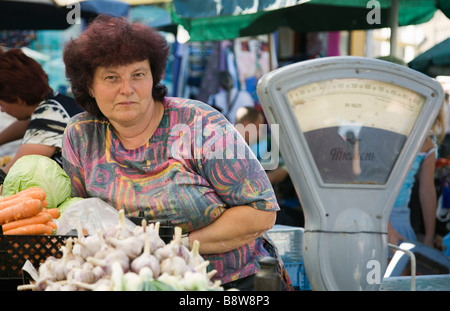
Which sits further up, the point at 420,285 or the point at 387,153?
the point at 387,153

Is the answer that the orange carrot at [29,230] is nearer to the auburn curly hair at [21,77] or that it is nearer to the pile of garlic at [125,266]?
the pile of garlic at [125,266]

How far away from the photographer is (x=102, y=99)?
2205mm

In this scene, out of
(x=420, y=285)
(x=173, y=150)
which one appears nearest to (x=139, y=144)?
(x=173, y=150)

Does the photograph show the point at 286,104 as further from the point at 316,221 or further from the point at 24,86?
the point at 24,86

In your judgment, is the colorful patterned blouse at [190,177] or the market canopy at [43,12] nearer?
the colorful patterned blouse at [190,177]

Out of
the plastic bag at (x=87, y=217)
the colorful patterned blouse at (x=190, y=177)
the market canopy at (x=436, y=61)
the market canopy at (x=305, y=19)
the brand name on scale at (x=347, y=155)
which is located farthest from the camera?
the market canopy at (x=305, y=19)

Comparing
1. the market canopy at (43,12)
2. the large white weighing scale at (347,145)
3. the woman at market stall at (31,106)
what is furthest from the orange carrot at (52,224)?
the market canopy at (43,12)

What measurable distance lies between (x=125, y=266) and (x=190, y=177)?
72cm

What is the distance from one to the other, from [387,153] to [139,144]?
938 mm

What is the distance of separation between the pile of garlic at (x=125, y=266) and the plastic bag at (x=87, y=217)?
39 cm

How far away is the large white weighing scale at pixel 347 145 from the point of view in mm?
1790

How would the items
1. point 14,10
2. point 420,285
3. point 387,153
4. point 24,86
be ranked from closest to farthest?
point 387,153 → point 420,285 → point 24,86 → point 14,10

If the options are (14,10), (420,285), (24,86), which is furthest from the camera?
(14,10)

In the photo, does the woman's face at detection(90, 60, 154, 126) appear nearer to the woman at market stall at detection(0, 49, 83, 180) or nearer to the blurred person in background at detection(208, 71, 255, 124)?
the woman at market stall at detection(0, 49, 83, 180)
